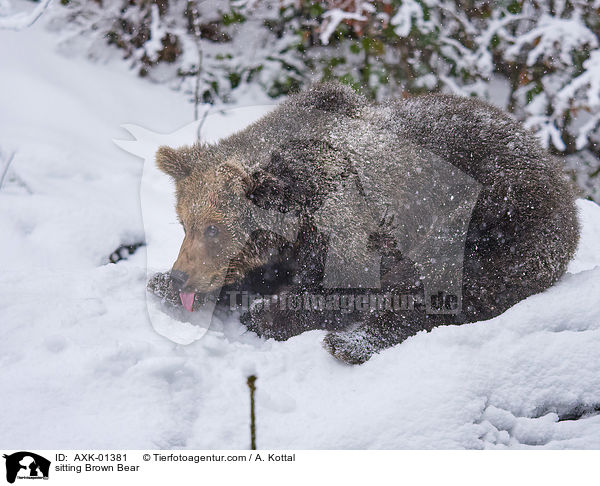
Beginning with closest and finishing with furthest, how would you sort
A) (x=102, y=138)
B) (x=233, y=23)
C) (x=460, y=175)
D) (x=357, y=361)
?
(x=357, y=361) → (x=460, y=175) → (x=102, y=138) → (x=233, y=23)

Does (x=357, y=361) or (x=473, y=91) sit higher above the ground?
(x=357, y=361)

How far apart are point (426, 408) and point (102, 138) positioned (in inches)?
205

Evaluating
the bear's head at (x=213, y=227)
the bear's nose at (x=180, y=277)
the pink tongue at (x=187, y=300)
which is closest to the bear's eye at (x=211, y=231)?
the bear's head at (x=213, y=227)

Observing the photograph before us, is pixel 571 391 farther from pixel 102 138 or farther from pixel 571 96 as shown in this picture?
pixel 102 138

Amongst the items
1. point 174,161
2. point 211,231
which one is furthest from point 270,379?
point 174,161

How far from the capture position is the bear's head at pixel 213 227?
293cm

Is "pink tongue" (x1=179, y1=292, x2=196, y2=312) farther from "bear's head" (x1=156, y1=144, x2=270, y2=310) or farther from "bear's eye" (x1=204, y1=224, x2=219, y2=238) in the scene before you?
"bear's eye" (x1=204, y1=224, x2=219, y2=238)

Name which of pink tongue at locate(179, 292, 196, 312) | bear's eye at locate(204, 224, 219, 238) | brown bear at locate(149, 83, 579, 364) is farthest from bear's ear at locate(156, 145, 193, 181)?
pink tongue at locate(179, 292, 196, 312)

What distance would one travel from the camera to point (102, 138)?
605cm

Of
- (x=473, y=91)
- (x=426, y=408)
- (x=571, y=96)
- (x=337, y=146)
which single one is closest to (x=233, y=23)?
(x=473, y=91)

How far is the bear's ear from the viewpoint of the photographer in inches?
124

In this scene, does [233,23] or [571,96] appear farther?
[233,23]
